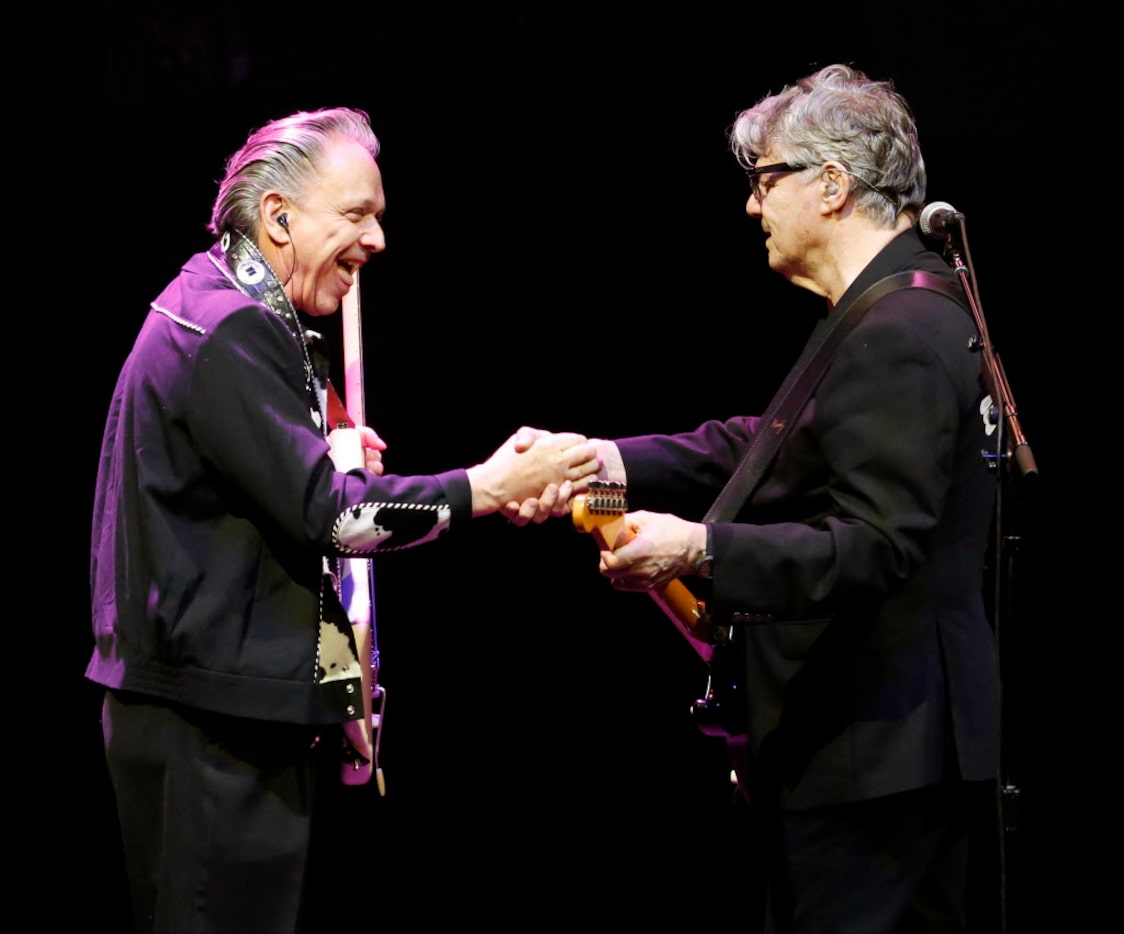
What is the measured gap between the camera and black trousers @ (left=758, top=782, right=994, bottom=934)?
93.0 inches

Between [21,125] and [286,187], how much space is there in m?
1.61

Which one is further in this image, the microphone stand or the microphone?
the microphone

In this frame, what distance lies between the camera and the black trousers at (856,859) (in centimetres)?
236

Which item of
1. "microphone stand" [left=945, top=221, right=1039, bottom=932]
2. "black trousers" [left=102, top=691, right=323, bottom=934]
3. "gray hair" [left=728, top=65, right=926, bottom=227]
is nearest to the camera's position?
"microphone stand" [left=945, top=221, right=1039, bottom=932]

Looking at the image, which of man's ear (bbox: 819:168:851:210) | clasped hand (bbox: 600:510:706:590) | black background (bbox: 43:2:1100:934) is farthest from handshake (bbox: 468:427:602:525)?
black background (bbox: 43:2:1100:934)

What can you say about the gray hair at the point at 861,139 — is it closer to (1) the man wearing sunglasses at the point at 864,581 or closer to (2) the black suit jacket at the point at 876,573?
(1) the man wearing sunglasses at the point at 864,581

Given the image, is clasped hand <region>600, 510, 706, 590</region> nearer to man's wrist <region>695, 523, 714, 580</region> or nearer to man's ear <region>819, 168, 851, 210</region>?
man's wrist <region>695, 523, 714, 580</region>

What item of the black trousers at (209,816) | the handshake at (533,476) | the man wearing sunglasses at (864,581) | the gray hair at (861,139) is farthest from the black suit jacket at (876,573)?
the black trousers at (209,816)

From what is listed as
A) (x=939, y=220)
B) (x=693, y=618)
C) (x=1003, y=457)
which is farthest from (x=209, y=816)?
(x=939, y=220)

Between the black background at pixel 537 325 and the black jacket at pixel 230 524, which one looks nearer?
the black jacket at pixel 230 524

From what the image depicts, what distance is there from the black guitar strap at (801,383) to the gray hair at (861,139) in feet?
0.62

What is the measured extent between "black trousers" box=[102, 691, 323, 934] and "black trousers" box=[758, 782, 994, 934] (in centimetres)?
86

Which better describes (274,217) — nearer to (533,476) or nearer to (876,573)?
(533,476)

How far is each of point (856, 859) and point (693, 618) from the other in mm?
552
